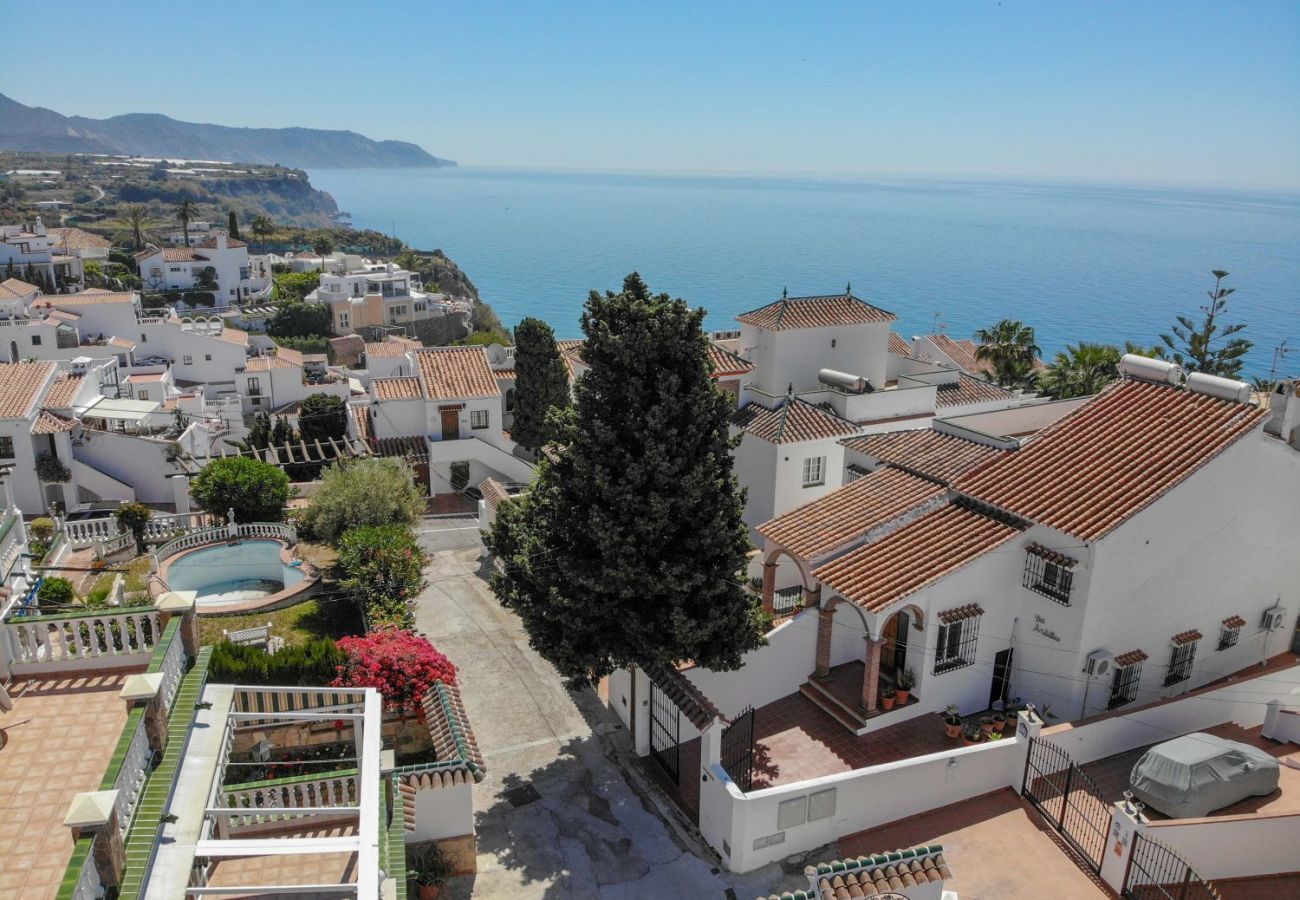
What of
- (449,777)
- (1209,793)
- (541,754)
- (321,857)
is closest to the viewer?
(321,857)

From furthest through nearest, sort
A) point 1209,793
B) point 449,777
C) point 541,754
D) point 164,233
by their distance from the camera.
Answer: point 164,233, point 541,754, point 1209,793, point 449,777

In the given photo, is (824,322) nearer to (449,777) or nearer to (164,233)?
(449,777)

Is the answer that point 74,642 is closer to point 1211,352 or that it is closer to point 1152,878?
point 1152,878

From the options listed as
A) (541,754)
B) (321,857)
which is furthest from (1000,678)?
(321,857)

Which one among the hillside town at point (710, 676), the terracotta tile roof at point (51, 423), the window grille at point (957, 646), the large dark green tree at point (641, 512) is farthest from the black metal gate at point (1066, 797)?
the terracotta tile roof at point (51, 423)

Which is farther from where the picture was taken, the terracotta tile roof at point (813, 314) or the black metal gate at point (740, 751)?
the terracotta tile roof at point (813, 314)

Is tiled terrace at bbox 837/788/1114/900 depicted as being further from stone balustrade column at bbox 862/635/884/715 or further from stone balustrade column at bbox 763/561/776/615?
stone balustrade column at bbox 763/561/776/615

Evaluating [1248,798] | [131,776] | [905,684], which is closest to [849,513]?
[905,684]

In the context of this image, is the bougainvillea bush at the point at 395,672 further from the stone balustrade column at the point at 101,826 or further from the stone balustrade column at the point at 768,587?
the stone balustrade column at the point at 101,826
